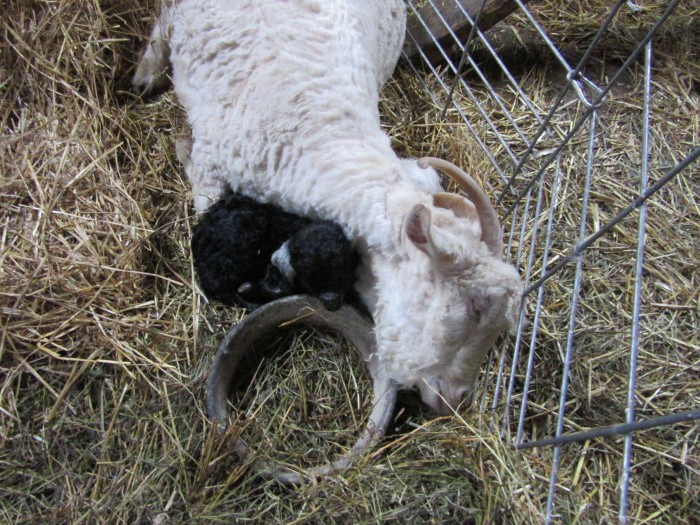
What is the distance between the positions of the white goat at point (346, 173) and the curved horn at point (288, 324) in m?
0.11

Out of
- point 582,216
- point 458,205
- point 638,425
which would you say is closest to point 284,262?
point 458,205

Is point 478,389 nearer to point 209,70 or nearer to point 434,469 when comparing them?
point 434,469

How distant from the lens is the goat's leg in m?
2.89

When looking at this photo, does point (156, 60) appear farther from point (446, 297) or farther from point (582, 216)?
point (582, 216)

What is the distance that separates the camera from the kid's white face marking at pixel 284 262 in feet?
7.82

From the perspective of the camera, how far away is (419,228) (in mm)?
2094

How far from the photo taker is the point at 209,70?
2.59 metres

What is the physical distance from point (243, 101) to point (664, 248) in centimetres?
233

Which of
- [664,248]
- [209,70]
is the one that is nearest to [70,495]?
[209,70]

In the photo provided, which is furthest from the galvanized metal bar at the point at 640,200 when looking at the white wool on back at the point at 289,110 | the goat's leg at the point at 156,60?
the goat's leg at the point at 156,60

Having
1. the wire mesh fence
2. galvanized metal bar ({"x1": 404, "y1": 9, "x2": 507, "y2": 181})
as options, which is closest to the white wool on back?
the wire mesh fence

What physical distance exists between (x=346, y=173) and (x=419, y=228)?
466mm

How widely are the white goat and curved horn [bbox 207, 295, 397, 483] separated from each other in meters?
0.11

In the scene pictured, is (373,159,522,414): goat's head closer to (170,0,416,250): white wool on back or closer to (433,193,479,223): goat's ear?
(433,193,479,223): goat's ear
